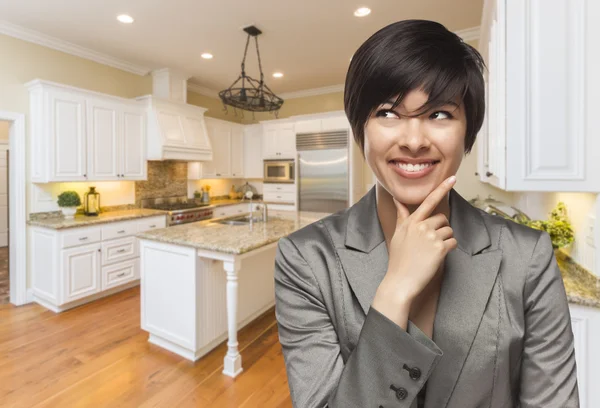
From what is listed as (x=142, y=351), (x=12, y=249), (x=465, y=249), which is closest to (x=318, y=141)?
(x=142, y=351)

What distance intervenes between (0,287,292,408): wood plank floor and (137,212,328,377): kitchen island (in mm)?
134

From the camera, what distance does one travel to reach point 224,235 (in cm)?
254

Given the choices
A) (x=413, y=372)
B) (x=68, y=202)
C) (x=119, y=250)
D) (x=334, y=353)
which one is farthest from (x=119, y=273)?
(x=413, y=372)

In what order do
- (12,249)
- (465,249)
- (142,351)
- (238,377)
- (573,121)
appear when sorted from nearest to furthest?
(465,249), (573,121), (238,377), (142,351), (12,249)

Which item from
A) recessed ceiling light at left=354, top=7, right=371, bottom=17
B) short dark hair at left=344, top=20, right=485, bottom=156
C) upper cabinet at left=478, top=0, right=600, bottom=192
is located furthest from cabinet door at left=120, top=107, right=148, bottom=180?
short dark hair at left=344, top=20, right=485, bottom=156

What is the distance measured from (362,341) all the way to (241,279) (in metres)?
2.43

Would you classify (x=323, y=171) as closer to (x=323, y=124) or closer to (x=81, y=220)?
(x=323, y=124)

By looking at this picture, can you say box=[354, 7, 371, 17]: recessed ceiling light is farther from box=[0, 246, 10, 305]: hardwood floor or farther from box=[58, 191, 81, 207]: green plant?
box=[0, 246, 10, 305]: hardwood floor

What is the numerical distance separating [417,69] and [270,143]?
5.32m

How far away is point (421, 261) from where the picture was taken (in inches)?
18.3

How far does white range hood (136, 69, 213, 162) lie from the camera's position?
441 cm

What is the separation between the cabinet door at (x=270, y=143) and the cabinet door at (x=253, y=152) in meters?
0.32

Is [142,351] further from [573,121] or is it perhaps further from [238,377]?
[573,121]

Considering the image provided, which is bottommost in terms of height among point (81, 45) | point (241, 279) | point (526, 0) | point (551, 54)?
point (241, 279)
